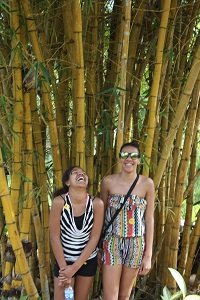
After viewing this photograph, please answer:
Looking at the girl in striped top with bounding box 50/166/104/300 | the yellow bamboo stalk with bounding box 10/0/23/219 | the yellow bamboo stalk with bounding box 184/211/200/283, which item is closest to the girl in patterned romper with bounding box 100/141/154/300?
the girl in striped top with bounding box 50/166/104/300

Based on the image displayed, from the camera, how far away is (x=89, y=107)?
2.65 meters

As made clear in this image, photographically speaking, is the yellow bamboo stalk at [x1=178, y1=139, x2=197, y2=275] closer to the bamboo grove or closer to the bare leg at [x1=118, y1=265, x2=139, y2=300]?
the bamboo grove

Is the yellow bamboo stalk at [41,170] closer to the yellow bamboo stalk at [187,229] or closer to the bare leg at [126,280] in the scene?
the bare leg at [126,280]

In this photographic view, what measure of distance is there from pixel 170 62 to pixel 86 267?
129 cm

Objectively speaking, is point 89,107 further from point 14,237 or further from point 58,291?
point 58,291

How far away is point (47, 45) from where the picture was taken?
2.54 m

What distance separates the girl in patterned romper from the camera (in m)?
2.26

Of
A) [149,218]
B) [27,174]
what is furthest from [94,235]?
[27,174]

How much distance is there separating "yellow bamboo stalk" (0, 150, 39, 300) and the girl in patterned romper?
0.38 m

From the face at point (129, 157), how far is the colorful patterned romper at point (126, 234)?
0.14 m

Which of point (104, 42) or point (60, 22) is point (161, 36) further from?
point (60, 22)

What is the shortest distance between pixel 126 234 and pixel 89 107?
2.52 ft

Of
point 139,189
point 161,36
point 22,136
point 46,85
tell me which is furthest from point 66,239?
point 161,36

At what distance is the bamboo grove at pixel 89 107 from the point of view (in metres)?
2.29
